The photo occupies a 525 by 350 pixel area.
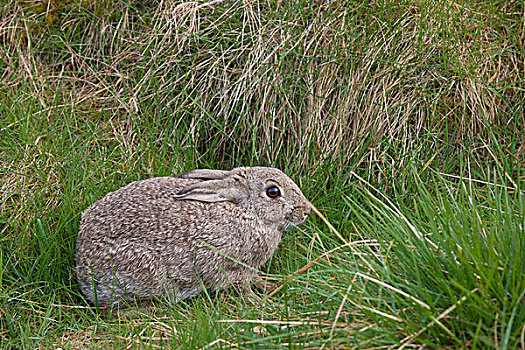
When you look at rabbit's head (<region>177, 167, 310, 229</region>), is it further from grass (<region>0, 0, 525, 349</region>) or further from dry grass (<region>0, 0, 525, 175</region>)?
dry grass (<region>0, 0, 525, 175</region>)

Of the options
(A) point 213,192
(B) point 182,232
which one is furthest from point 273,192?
(B) point 182,232

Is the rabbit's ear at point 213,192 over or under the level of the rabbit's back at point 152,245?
over

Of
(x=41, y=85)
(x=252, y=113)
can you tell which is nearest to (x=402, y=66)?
(x=252, y=113)

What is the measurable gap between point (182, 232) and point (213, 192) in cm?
40

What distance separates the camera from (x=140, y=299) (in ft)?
13.7

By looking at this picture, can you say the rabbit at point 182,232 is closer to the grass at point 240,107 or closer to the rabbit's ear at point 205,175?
the rabbit's ear at point 205,175

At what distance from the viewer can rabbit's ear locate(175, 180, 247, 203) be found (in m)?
4.28

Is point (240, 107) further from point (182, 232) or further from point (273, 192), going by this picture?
point (182, 232)

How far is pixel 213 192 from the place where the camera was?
435 cm

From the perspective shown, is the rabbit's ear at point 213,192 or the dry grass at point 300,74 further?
the dry grass at point 300,74

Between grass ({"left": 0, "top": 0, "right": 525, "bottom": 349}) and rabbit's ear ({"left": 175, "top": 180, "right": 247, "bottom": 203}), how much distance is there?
0.61 m

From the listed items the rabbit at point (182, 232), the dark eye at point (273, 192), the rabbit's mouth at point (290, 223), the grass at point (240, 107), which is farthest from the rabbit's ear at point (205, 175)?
the rabbit's mouth at point (290, 223)

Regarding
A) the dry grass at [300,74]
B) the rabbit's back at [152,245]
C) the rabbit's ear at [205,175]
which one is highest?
the dry grass at [300,74]

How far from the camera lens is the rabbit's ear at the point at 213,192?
428 centimetres
